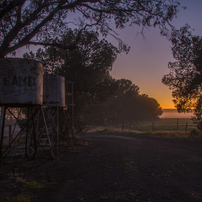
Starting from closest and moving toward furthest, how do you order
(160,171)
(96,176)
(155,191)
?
1. (155,191)
2. (96,176)
3. (160,171)

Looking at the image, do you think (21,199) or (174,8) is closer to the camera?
(21,199)

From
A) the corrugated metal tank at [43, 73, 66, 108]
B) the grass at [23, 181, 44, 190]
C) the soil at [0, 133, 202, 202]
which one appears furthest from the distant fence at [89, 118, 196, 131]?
the grass at [23, 181, 44, 190]

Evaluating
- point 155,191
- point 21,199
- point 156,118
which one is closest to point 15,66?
point 21,199

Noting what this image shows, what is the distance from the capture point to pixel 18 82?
765cm

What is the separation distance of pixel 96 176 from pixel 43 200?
2.44 metres

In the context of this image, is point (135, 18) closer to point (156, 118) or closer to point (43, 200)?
point (43, 200)

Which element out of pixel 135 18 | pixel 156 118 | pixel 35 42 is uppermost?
pixel 135 18

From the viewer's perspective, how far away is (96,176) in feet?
23.5

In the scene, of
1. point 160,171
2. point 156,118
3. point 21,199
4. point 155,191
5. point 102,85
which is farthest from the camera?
point 156,118

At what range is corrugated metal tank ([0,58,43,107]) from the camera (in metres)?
7.54

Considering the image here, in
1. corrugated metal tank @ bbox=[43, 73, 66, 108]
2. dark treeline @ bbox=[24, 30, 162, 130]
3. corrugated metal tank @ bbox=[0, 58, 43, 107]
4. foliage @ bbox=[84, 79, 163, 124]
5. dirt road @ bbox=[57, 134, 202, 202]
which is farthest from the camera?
foliage @ bbox=[84, 79, 163, 124]

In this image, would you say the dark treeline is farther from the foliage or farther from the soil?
the foliage

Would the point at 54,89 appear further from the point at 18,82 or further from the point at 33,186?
A: the point at 33,186

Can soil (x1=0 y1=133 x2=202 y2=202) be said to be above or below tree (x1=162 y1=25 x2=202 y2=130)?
below
